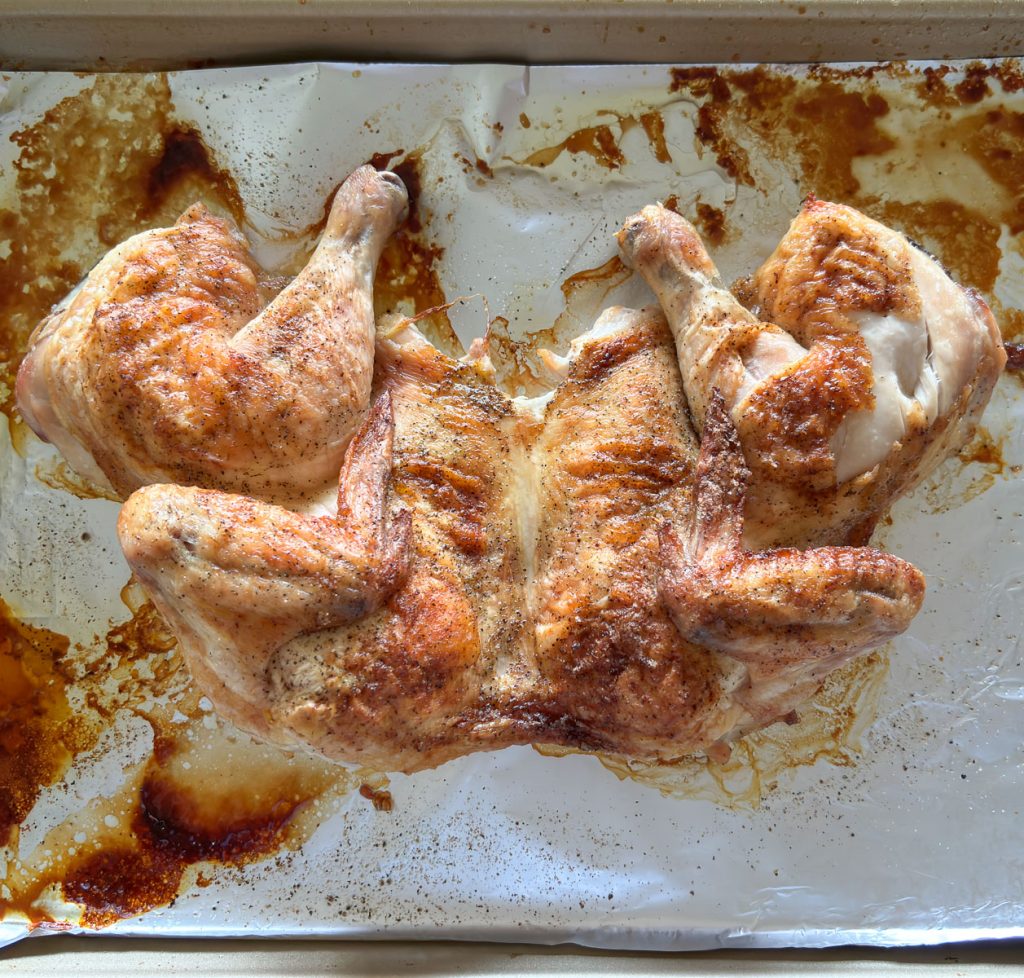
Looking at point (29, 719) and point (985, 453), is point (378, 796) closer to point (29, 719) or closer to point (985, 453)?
point (29, 719)

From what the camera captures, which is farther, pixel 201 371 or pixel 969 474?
pixel 969 474

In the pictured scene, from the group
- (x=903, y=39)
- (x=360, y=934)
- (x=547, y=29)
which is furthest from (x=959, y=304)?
(x=360, y=934)

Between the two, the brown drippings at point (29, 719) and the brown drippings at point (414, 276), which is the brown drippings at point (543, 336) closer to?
the brown drippings at point (414, 276)

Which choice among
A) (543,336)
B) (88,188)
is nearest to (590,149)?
(543,336)

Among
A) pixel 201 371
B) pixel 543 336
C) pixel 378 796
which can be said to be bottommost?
pixel 378 796

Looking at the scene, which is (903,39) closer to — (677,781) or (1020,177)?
(1020,177)

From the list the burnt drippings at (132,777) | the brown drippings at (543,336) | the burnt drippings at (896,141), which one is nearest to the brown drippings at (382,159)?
the brown drippings at (543,336)

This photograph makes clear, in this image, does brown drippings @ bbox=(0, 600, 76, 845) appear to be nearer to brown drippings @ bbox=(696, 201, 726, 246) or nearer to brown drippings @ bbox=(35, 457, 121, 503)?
brown drippings @ bbox=(35, 457, 121, 503)
